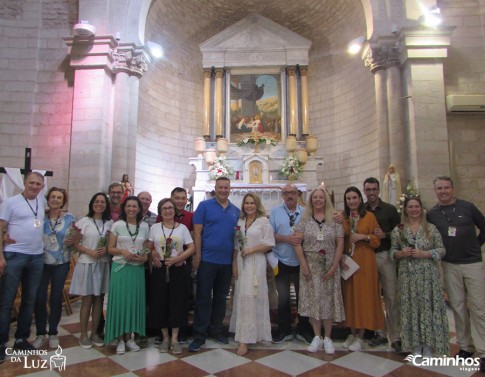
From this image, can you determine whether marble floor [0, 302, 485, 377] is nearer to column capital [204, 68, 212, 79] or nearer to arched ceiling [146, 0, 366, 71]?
arched ceiling [146, 0, 366, 71]

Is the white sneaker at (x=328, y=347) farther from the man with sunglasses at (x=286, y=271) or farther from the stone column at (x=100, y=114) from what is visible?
the stone column at (x=100, y=114)

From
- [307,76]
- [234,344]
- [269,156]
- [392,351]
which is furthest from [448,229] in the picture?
[307,76]

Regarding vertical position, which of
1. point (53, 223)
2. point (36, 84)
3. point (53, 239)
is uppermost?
point (36, 84)

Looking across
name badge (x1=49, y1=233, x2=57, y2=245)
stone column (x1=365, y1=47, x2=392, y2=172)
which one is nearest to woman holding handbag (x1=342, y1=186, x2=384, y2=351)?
name badge (x1=49, y1=233, x2=57, y2=245)

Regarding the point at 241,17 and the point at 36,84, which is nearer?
the point at 36,84

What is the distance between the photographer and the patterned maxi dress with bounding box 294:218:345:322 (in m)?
3.35

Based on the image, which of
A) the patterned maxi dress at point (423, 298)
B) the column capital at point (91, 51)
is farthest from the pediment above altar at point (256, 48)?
the patterned maxi dress at point (423, 298)

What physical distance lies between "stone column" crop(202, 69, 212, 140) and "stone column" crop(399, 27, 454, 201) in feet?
16.8

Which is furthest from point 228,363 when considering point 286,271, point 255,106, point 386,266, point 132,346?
point 255,106

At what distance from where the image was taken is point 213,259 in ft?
11.5

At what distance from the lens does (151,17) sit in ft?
28.9

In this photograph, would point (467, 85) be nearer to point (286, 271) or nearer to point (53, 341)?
point (286, 271)

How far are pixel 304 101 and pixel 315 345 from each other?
784 centimetres

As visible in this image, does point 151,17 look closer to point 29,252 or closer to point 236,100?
point 236,100
